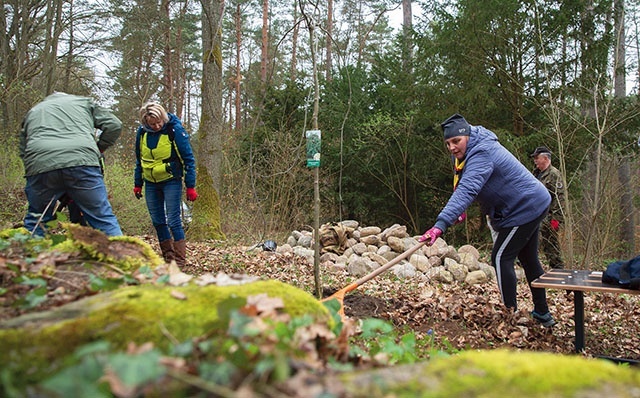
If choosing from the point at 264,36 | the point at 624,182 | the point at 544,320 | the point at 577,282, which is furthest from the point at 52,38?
the point at 624,182

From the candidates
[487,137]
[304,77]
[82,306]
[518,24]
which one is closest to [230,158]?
[304,77]

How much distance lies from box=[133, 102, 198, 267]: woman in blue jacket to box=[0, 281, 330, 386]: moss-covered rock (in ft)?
11.4

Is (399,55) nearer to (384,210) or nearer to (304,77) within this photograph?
(304,77)

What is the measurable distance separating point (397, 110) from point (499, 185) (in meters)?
9.86

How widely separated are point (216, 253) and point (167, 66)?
13548mm

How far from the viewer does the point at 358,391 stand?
0.97 metres

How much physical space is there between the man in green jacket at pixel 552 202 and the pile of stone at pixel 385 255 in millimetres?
1012

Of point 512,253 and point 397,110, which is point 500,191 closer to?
point 512,253

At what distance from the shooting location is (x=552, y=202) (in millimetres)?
7426

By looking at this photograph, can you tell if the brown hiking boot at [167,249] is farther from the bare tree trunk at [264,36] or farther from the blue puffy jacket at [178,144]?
the bare tree trunk at [264,36]

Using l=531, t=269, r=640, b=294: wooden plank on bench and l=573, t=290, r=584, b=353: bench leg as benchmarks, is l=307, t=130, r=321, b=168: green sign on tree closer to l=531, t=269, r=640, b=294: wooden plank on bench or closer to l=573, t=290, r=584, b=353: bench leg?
l=531, t=269, r=640, b=294: wooden plank on bench

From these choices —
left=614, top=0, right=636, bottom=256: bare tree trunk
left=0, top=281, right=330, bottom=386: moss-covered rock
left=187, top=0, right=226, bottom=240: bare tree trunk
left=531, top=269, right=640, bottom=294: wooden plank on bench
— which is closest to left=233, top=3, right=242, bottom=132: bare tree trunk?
left=187, top=0, right=226, bottom=240: bare tree trunk

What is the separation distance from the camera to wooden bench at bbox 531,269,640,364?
10.9 ft

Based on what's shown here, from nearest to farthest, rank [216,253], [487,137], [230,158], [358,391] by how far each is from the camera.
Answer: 1. [358,391]
2. [487,137]
3. [216,253]
4. [230,158]
